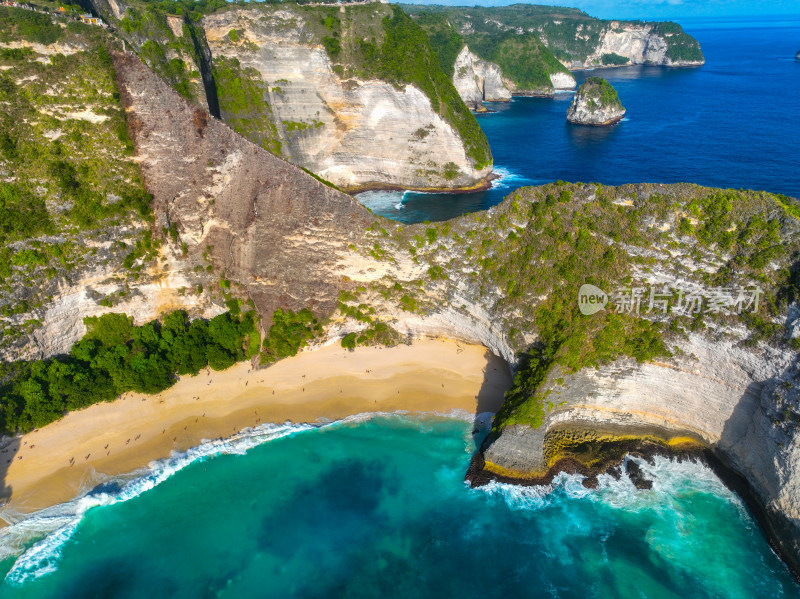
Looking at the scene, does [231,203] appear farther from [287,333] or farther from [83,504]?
[83,504]


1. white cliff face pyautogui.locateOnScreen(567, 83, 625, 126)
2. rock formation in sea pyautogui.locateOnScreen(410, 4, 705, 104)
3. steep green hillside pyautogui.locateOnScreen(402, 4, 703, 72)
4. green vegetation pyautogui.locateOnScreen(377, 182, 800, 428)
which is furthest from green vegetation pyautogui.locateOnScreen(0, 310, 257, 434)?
steep green hillside pyautogui.locateOnScreen(402, 4, 703, 72)

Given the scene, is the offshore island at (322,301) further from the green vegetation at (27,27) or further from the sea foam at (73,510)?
the sea foam at (73,510)

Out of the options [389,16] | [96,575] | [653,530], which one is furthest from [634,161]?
[96,575]

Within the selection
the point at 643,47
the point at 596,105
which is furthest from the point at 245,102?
the point at 643,47

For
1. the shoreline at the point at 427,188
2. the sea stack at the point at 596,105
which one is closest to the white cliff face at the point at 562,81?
the sea stack at the point at 596,105

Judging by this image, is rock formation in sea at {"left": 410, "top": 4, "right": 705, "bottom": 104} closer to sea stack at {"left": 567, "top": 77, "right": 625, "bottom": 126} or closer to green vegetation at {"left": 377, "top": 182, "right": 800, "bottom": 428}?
sea stack at {"left": 567, "top": 77, "right": 625, "bottom": 126}

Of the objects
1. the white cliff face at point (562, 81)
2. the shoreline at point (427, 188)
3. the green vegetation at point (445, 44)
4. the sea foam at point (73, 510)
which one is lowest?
the sea foam at point (73, 510)
